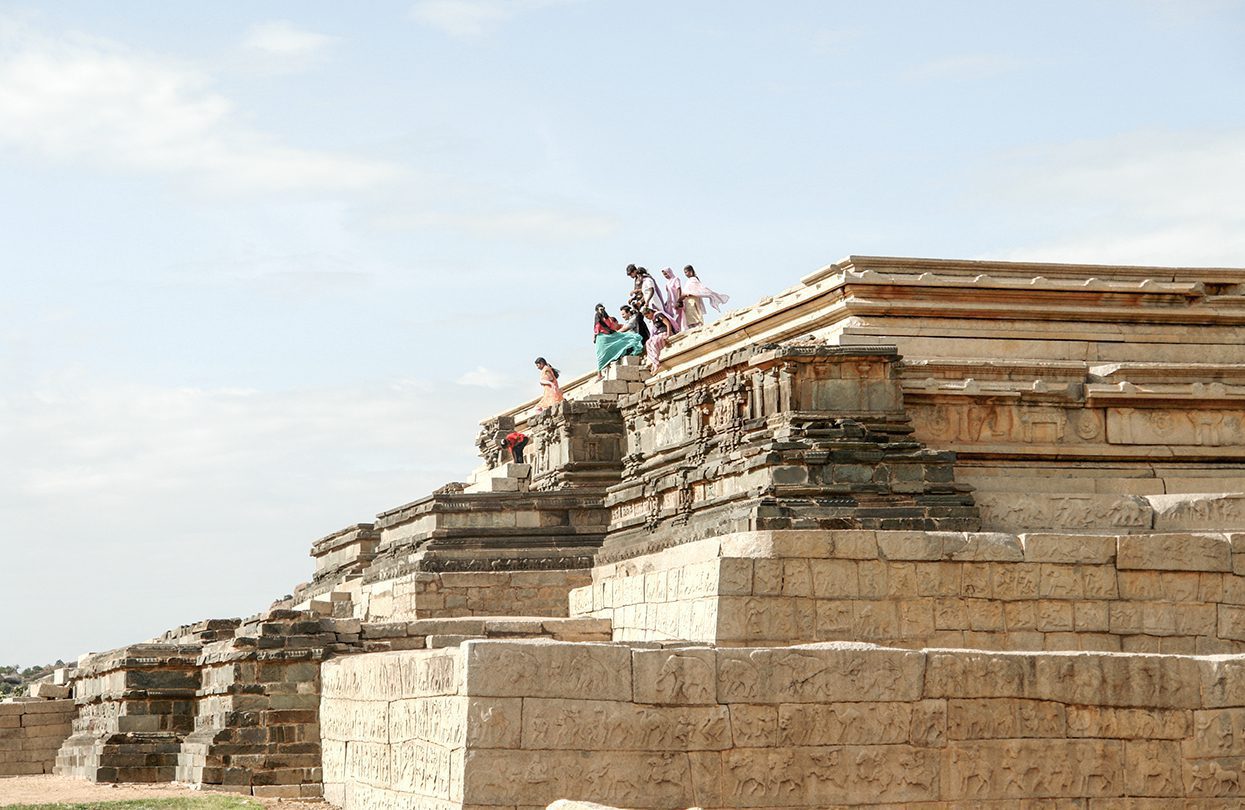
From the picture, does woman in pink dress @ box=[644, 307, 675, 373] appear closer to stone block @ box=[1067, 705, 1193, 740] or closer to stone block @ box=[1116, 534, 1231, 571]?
stone block @ box=[1116, 534, 1231, 571]

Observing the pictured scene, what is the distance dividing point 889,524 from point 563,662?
7.40 metres

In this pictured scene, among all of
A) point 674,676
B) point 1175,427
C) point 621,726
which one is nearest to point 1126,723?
point 674,676

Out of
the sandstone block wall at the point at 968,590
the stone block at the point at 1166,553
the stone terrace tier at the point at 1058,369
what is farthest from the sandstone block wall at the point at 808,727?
the stone terrace tier at the point at 1058,369

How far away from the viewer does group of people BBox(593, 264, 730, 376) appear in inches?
1204

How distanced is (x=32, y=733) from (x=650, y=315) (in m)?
11.9

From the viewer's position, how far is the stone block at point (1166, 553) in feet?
61.0

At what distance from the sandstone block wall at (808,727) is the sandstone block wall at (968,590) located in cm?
487

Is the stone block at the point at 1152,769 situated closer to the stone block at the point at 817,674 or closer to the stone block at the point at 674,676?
the stone block at the point at 817,674

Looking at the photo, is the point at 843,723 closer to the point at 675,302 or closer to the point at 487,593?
the point at 487,593

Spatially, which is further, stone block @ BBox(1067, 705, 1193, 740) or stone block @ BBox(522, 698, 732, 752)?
stone block @ BBox(1067, 705, 1193, 740)

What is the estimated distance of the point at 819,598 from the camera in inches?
710

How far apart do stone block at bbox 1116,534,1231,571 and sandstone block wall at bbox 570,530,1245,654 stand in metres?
0.01

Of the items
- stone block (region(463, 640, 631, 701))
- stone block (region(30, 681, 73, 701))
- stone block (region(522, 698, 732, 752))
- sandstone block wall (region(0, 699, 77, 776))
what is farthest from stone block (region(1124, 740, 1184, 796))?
stone block (region(30, 681, 73, 701))

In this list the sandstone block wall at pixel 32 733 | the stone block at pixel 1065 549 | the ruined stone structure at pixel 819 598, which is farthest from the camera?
the sandstone block wall at pixel 32 733
